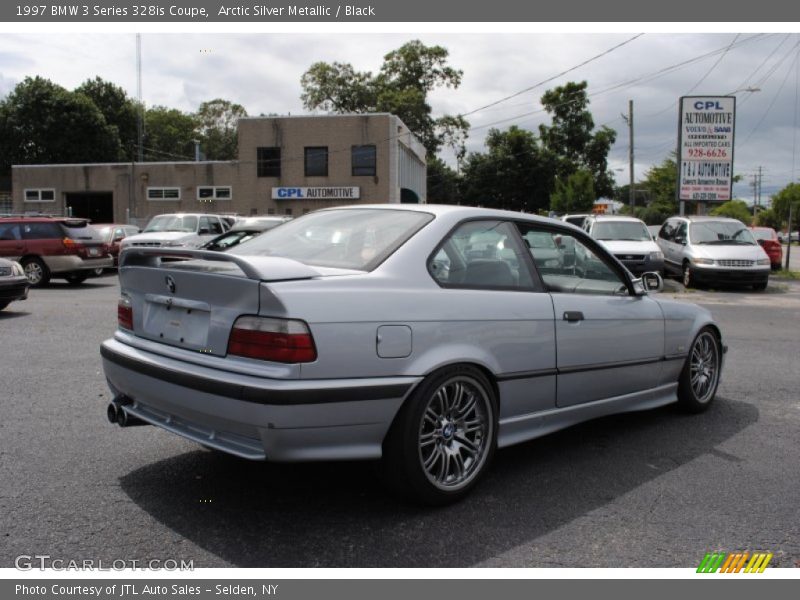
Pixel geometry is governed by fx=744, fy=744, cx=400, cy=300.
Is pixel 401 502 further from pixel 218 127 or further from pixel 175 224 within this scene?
pixel 218 127

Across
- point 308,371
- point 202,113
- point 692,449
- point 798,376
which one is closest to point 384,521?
point 308,371

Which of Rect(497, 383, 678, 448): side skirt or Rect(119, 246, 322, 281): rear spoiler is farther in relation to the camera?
Rect(497, 383, 678, 448): side skirt

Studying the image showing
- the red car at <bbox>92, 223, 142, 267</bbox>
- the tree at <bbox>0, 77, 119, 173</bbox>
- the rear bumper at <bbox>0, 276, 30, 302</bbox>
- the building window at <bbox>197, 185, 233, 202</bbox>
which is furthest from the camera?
the tree at <bbox>0, 77, 119, 173</bbox>

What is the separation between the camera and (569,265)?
4.75 m

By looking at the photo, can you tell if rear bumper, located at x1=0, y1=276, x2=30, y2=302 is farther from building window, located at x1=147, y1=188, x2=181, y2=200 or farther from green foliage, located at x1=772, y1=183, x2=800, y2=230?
green foliage, located at x1=772, y1=183, x2=800, y2=230

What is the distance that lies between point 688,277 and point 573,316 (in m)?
14.0

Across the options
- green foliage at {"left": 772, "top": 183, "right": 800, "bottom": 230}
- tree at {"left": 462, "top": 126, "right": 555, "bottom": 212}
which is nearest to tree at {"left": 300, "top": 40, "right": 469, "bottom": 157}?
tree at {"left": 462, "top": 126, "right": 555, "bottom": 212}

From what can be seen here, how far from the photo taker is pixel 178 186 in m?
44.2

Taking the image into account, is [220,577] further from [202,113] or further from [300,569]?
[202,113]

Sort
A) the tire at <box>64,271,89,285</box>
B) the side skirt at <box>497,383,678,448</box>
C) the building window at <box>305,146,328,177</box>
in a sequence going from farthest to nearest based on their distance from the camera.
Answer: the building window at <box>305,146,328,177</box> < the tire at <box>64,271,89,285</box> < the side skirt at <box>497,383,678,448</box>

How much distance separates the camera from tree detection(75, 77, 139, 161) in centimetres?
6600

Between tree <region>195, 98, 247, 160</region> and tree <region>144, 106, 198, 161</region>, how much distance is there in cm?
115

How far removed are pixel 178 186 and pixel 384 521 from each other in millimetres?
43430

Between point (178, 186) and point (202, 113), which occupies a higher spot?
point (202, 113)
